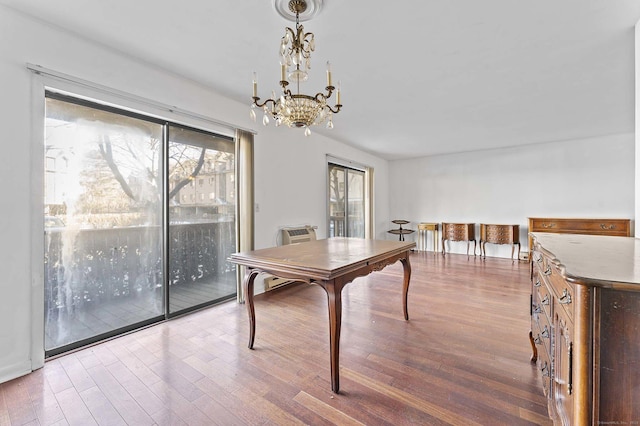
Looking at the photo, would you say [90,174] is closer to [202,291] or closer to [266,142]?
[202,291]

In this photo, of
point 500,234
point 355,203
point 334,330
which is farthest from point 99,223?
point 500,234

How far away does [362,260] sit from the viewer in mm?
1874

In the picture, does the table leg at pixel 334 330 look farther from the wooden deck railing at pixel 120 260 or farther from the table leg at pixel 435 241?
the table leg at pixel 435 241

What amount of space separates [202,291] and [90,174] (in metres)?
1.61

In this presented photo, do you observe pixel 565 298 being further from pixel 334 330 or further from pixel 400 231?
pixel 400 231

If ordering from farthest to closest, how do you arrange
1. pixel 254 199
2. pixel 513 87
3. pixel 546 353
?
pixel 254 199 < pixel 513 87 < pixel 546 353

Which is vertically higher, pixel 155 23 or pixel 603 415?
pixel 155 23

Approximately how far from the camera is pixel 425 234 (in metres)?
6.92

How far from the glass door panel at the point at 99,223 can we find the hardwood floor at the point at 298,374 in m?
0.28

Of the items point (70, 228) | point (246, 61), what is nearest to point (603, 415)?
point (246, 61)

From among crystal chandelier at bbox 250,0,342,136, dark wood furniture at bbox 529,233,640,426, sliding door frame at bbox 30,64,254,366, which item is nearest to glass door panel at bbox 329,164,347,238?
crystal chandelier at bbox 250,0,342,136

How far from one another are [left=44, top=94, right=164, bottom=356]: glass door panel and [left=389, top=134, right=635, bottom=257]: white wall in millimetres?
5956

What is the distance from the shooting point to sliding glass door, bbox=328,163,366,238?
5332 millimetres

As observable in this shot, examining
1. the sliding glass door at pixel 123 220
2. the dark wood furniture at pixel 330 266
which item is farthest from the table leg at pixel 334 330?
the sliding glass door at pixel 123 220
